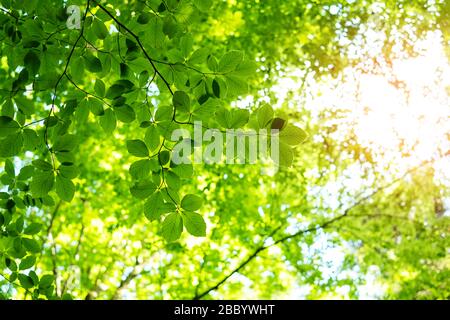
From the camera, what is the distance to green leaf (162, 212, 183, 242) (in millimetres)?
1288

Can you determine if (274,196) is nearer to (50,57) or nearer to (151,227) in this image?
(151,227)

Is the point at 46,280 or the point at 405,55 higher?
the point at 405,55

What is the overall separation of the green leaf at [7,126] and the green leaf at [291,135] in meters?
0.95

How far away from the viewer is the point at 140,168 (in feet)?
4.66

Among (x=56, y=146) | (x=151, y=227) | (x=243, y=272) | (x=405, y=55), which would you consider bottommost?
(x=56, y=146)

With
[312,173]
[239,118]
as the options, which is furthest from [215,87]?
[312,173]

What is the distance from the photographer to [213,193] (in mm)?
5289

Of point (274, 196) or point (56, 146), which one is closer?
point (56, 146)

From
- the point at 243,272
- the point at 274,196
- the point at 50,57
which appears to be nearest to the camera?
the point at 50,57

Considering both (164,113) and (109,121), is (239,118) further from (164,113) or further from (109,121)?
(109,121)

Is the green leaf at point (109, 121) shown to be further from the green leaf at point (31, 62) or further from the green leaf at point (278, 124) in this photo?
the green leaf at point (278, 124)
